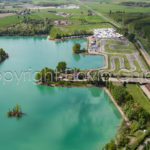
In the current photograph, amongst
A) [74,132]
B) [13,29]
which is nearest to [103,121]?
[74,132]

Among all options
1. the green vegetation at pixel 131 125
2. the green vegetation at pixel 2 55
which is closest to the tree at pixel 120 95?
the green vegetation at pixel 131 125

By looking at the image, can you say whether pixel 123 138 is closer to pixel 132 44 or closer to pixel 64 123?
pixel 64 123

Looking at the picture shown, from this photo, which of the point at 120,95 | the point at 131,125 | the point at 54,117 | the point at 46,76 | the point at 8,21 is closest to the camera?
the point at 131,125

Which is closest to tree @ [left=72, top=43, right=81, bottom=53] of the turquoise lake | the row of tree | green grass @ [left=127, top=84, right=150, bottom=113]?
the turquoise lake

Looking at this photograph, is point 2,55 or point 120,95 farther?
point 2,55

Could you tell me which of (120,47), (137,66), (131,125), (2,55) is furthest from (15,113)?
(120,47)

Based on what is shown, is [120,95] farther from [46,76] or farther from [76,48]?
[76,48]

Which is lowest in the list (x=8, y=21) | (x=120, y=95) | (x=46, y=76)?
(x=120, y=95)
